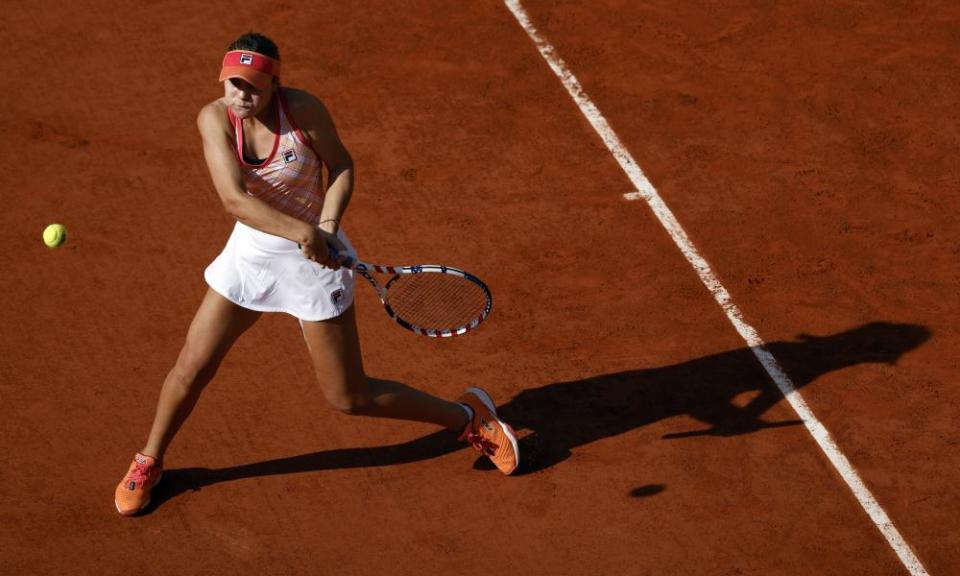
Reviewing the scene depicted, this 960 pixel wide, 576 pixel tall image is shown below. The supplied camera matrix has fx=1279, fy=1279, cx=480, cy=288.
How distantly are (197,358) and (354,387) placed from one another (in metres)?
0.78

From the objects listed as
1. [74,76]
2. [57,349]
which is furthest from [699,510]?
[74,76]

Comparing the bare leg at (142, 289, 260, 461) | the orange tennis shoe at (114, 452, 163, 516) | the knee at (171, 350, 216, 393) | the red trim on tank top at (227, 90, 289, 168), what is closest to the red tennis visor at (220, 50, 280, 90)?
the red trim on tank top at (227, 90, 289, 168)

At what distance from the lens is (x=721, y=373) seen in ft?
24.8

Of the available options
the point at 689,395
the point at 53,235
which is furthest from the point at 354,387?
the point at 689,395

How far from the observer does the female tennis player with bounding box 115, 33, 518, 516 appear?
18.7ft

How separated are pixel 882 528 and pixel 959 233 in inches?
106

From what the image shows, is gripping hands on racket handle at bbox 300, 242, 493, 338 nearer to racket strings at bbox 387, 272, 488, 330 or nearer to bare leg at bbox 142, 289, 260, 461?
racket strings at bbox 387, 272, 488, 330

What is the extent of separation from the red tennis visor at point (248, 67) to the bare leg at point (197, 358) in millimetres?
1115

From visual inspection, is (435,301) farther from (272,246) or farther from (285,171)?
(285,171)

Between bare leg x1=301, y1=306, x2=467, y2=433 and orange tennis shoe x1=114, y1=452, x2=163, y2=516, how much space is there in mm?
1049

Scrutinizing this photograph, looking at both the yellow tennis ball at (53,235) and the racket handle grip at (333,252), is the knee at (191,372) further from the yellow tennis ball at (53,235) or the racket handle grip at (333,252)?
the yellow tennis ball at (53,235)

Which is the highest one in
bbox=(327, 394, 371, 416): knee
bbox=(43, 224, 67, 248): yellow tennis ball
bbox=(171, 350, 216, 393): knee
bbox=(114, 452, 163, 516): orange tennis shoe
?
bbox=(43, 224, 67, 248): yellow tennis ball

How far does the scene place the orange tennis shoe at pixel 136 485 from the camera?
6633 millimetres

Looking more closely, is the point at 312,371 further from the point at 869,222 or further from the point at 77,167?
the point at 869,222
